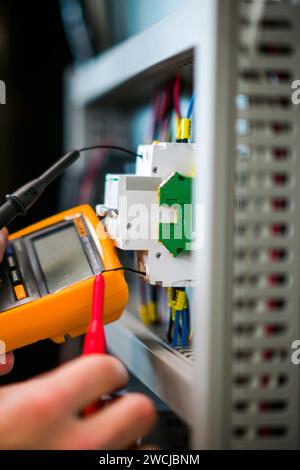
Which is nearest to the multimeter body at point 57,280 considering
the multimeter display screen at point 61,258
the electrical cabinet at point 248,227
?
the multimeter display screen at point 61,258

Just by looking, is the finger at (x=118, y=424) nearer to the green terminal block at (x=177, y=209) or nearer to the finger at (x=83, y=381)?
the finger at (x=83, y=381)

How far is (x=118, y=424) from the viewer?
0.58 m

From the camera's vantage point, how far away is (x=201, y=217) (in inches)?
24.3

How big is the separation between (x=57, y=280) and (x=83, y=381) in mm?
269

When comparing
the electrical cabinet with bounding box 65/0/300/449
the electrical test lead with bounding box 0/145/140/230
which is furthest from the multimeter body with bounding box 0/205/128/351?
the electrical cabinet with bounding box 65/0/300/449

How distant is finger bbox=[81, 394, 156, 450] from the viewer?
573mm

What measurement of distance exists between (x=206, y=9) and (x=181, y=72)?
324mm

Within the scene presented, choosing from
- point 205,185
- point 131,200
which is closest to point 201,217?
point 205,185

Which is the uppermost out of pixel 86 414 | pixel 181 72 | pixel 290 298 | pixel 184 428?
pixel 181 72

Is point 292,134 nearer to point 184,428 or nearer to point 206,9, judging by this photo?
point 206,9

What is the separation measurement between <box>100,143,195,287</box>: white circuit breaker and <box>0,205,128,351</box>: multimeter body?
51mm

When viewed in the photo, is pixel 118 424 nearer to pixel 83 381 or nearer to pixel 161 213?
pixel 83 381

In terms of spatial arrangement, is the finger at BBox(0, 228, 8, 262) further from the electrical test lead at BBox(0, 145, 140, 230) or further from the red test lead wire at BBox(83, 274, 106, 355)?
the red test lead wire at BBox(83, 274, 106, 355)

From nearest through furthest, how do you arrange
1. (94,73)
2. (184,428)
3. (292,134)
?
1. (292,134)
2. (184,428)
3. (94,73)
